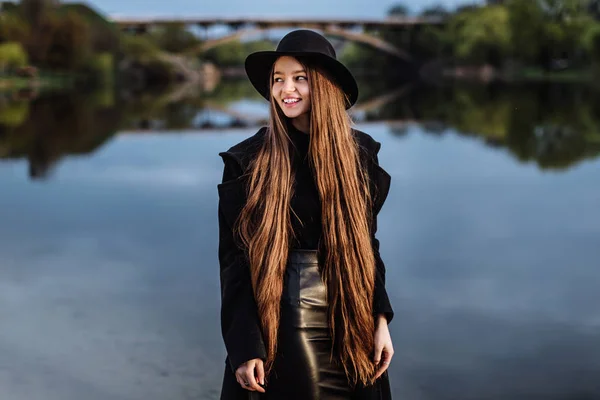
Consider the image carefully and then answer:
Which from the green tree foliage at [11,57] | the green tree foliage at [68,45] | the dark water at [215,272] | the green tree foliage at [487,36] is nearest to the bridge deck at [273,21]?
the green tree foliage at [487,36]

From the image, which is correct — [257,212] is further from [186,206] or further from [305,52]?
[186,206]

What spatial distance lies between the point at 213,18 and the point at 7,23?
2566 centimetres

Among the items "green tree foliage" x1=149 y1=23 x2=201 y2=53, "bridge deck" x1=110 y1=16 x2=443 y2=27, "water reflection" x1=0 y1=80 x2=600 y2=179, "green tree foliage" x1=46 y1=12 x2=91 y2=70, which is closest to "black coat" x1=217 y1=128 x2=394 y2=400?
"water reflection" x1=0 y1=80 x2=600 y2=179

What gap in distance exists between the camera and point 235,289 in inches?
95.3

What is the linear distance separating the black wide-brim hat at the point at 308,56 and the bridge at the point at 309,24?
184 ft

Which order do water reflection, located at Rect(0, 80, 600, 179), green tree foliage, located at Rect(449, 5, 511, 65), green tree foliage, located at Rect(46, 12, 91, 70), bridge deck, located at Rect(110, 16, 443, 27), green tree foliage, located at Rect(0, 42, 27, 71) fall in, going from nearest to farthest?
water reflection, located at Rect(0, 80, 600, 179)
green tree foliage, located at Rect(0, 42, 27, 71)
green tree foliage, located at Rect(46, 12, 91, 70)
green tree foliage, located at Rect(449, 5, 511, 65)
bridge deck, located at Rect(110, 16, 443, 27)

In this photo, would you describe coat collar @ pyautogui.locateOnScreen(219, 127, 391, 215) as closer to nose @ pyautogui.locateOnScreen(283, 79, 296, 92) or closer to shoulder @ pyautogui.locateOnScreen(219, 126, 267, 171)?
shoulder @ pyautogui.locateOnScreen(219, 126, 267, 171)

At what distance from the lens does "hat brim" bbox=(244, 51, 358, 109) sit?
2.35 meters

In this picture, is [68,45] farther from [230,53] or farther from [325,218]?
[230,53]

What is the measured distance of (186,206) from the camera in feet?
32.0

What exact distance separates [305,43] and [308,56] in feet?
0.15

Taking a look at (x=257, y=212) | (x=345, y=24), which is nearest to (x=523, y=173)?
(x=257, y=212)

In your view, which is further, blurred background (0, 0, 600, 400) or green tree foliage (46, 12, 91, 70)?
green tree foliage (46, 12, 91, 70)

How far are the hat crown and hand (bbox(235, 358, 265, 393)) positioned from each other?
2.45 feet
